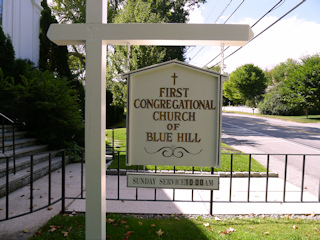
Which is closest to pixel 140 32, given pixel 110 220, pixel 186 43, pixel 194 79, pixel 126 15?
pixel 186 43

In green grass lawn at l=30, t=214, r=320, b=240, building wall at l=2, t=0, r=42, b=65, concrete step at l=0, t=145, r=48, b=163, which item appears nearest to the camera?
green grass lawn at l=30, t=214, r=320, b=240

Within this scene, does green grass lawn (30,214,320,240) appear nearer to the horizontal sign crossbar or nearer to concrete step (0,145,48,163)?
the horizontal sign crossbar

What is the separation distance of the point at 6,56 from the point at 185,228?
8.38m

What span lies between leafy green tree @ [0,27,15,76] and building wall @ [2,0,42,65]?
754 millimetres

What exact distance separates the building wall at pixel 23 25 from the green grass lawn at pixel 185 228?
848 cm

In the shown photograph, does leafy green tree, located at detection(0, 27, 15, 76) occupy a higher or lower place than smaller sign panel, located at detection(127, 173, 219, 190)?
higher

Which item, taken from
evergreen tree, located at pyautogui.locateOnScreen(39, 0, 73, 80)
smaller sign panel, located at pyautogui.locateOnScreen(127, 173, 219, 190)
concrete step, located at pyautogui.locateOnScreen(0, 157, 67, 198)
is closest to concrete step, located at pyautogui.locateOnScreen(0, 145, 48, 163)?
concrete step, located at pyautogui.locateOnScreen(0, 157, 67, 198)

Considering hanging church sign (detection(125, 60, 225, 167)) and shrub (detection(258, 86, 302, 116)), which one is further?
shrub (detection(258, 86, 302, 116))

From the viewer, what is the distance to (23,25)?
1083cm

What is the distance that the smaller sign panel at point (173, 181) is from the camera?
2.42 meters

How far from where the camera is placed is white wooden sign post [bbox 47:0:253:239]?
2.21 metres

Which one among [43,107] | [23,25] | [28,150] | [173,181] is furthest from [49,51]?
[173,181]

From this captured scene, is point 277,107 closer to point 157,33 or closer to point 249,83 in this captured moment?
point 249,83

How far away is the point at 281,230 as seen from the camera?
3580 millimetres
